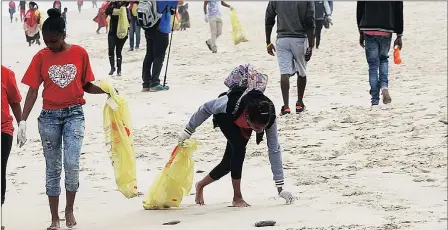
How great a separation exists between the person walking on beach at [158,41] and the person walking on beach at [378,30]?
11.1 feet

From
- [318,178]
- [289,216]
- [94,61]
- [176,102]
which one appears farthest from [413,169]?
[94,61]

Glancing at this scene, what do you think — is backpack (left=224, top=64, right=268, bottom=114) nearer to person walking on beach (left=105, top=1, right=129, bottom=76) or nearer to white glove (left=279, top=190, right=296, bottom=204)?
white glove (left=279, top=190, right=296, bottom=204)

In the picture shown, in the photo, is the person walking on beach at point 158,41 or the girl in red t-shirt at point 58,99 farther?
the person walking on beach at point 158,41

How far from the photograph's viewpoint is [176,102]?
10.8 meters

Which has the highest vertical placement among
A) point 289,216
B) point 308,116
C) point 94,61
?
point 289,216

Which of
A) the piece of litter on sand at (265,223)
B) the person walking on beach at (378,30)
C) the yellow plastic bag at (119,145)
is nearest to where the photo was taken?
the piece of litter on sand at (265,223)

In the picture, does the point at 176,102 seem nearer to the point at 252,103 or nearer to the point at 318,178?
the point at 318,178

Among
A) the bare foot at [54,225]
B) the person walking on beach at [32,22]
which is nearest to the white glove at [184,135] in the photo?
the bare foot at [54,225]

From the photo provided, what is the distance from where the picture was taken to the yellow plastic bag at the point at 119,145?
17.9 feet

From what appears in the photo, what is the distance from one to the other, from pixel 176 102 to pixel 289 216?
19.6 ft

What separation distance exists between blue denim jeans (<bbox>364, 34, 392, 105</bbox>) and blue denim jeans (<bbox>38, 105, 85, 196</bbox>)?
4198 mm

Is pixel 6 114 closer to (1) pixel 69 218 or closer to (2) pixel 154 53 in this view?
(1) pixel 69 218

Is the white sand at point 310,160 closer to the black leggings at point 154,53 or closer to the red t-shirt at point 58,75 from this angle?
the black leggings at point 154,53

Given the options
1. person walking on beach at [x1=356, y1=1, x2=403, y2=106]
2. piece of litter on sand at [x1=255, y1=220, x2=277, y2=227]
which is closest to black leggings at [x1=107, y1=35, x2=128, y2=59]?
person walking on beach at [x1=356, y1=1, x2=403, y2=106]
